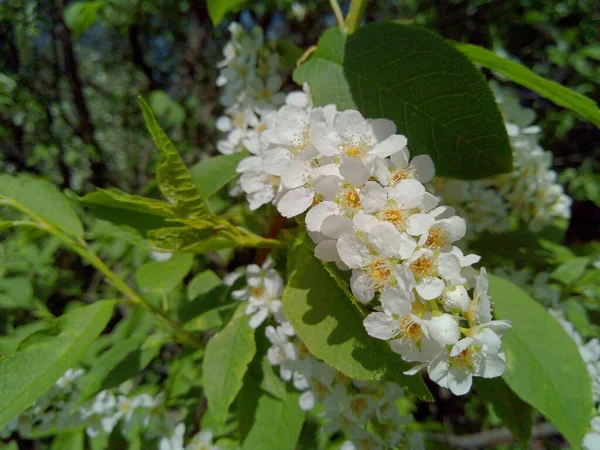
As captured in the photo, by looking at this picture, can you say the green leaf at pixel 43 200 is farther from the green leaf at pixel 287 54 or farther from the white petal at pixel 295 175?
the green leaf at pixel 287 54

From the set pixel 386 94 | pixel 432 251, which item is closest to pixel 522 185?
pixel 386 94

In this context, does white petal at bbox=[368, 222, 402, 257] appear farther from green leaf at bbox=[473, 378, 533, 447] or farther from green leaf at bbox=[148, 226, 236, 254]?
green leaf at bbox=[473, 378, 533, 447]

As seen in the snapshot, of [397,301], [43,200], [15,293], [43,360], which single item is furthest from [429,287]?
[15,293]

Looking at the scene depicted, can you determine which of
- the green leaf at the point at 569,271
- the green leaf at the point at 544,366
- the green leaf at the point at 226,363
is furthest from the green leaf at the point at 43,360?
the green leaf at the point at 569,271

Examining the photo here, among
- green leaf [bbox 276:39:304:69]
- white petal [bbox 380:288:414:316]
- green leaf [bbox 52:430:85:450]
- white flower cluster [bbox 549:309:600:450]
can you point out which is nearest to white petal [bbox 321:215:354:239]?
white petal [bbox 380:288:414:316]

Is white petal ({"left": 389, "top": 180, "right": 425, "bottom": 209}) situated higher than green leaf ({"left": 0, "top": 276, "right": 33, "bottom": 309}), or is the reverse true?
white petal ({"left": 389, "top": 180, "right": 425, "bottom": 209})

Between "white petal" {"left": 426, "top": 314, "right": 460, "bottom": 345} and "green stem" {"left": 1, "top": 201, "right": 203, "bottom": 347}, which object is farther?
"green stem" {"left": 1, "top": 201, "right": 203, "bottom": 347}

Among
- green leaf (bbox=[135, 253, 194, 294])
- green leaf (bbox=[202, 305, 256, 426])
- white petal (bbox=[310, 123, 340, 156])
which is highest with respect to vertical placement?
white petal (bbox=[310, 123, 340, 156])

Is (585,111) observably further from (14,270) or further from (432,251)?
(14,270)
